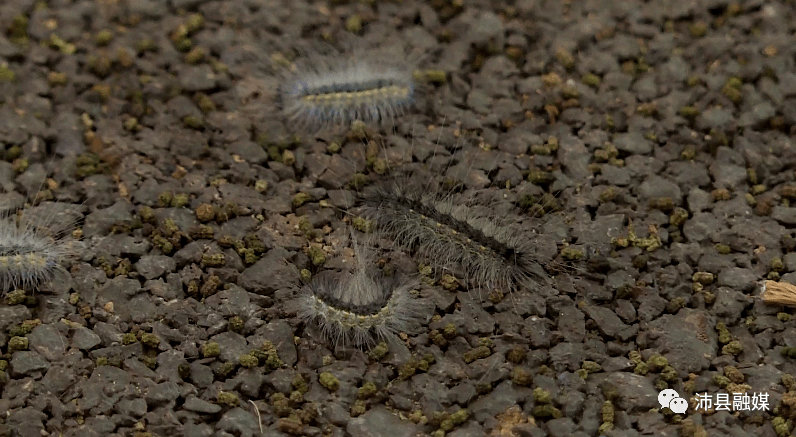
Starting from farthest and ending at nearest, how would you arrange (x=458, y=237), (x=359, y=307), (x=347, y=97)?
(x=347, y=97) < (x=458, y=237) < (x=359, y=307)

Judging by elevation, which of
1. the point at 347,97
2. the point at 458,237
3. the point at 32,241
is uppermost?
the point at 347,97

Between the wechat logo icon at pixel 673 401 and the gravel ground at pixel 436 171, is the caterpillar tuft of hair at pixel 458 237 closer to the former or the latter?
the gravel ground at pixel 436 171

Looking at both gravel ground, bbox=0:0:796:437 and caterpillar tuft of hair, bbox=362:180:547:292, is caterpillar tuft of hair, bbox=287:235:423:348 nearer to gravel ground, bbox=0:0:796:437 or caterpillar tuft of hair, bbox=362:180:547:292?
gravel ground, bbox=0:0:796:437

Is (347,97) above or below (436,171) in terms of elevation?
above

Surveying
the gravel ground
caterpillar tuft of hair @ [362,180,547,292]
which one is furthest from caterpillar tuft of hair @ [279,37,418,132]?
caterpillar tuft of hair @ [362,180,547,292]

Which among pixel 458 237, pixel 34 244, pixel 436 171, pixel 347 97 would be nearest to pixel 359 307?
pixel 458 237

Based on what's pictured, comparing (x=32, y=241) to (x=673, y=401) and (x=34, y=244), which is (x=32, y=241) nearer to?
(x=34, y=244)
